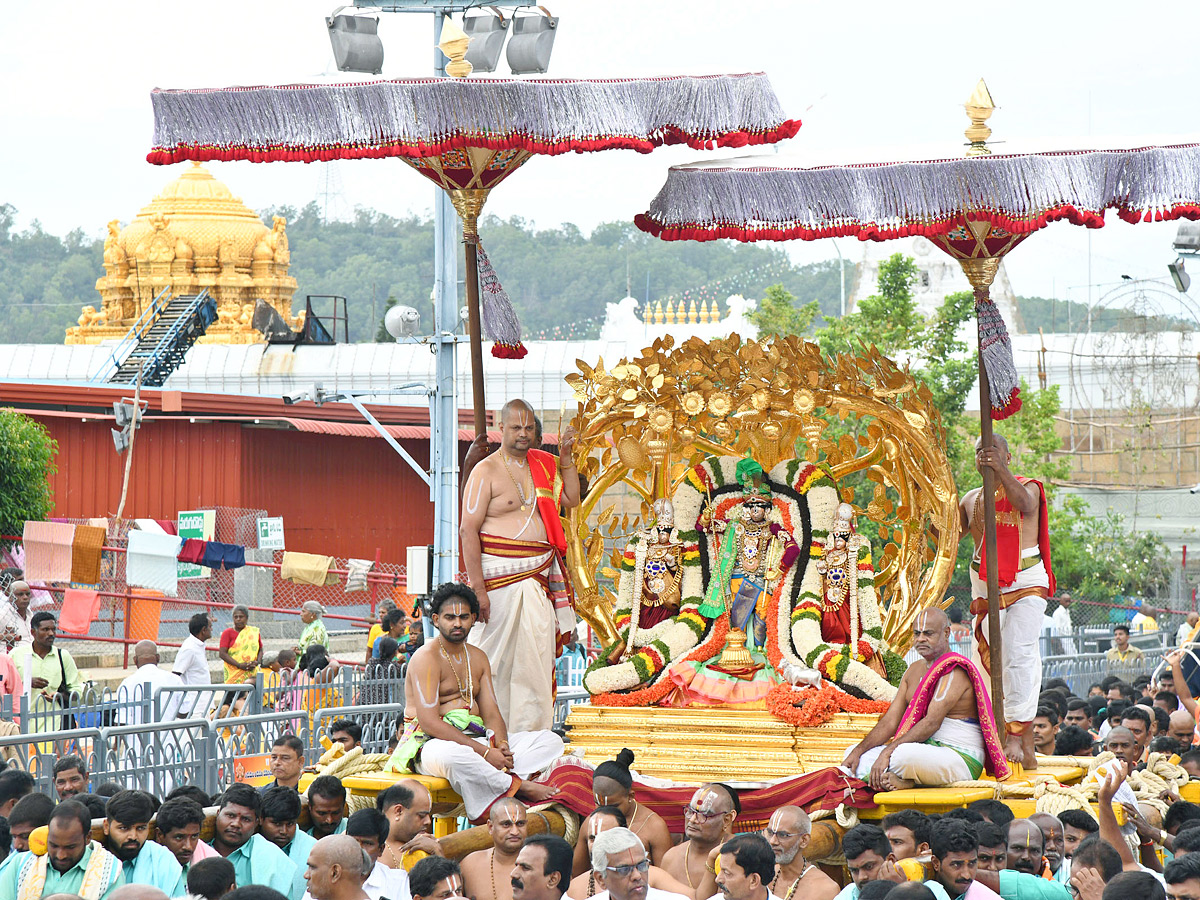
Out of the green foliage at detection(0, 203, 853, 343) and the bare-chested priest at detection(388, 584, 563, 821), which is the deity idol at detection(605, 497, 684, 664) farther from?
the green foliage at detection(0, 203, 853, 343)

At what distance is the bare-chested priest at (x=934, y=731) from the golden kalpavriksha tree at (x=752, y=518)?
0.95 meters

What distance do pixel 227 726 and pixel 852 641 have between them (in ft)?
12.4

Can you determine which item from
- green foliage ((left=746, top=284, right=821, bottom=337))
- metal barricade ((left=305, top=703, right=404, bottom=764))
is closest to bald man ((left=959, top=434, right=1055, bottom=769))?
metal barricade ((left=305, top=703, right=404, bottom=764))

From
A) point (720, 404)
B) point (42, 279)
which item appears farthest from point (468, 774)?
point (42, 279)

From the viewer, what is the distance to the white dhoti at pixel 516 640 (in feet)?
28.4

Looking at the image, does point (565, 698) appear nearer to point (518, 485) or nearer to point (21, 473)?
point (518, 485)

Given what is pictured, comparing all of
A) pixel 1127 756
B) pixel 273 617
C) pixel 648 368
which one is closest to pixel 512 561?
pixel 648 368

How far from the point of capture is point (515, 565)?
28.6ft

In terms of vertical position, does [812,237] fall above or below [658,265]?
below

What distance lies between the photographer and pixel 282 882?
6258mm

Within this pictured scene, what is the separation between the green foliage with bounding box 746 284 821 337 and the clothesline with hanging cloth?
57.0 feet

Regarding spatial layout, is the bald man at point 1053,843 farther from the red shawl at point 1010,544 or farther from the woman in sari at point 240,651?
the woman in sari at point 240,651

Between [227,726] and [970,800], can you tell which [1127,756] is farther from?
[227,726]

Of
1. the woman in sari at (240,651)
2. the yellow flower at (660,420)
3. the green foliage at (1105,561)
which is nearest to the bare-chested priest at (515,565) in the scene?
the yellow flower at (660,420)
